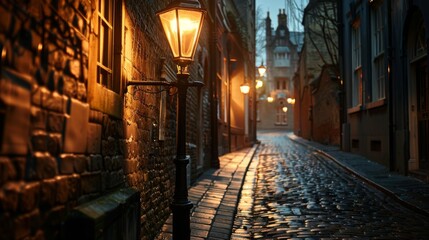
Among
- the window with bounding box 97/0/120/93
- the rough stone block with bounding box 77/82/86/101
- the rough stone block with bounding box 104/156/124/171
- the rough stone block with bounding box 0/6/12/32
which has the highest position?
the window with bounding box 97/0/120/93

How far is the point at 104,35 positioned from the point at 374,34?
11769 mm

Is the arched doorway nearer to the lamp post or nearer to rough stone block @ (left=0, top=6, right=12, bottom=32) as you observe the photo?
the lamp post

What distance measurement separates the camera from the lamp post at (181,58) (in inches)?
177

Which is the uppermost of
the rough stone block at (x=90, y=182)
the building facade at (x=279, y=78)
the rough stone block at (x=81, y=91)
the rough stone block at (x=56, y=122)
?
the building facade at (x=279, y=78)

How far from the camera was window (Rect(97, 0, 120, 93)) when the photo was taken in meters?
4.03

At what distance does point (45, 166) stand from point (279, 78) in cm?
7241

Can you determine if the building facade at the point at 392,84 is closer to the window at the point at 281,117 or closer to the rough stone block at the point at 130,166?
the rough stone block at the point at 130,166

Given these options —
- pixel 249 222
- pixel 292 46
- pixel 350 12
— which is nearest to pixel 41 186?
pixel 249 222

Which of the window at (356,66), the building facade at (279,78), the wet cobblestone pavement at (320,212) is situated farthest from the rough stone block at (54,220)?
the building facade at (279,78)

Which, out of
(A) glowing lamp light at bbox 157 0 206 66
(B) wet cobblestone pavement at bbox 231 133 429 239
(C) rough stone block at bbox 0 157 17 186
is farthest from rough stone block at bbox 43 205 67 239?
(B) wet cobblestone pavement at bbox 231 133 429 239

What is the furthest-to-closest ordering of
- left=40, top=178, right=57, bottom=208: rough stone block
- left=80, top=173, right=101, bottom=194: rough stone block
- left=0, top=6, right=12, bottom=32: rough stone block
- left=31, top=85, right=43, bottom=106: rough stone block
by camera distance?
1. left=80, top=173, right=101, bottom=194: rough stone block
2. left=40, top=178, right=57, bottom=208: rough stone block
3. left=31, top=85, right=43, bottom=106: rough stone block
4. left=0, top=6, right=12, bottom=32: rough stone block

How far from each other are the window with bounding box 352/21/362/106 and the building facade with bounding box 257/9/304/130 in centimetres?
5103

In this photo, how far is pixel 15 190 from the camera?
2.21 meters

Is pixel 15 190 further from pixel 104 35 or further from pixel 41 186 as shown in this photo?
pixel 104 35
